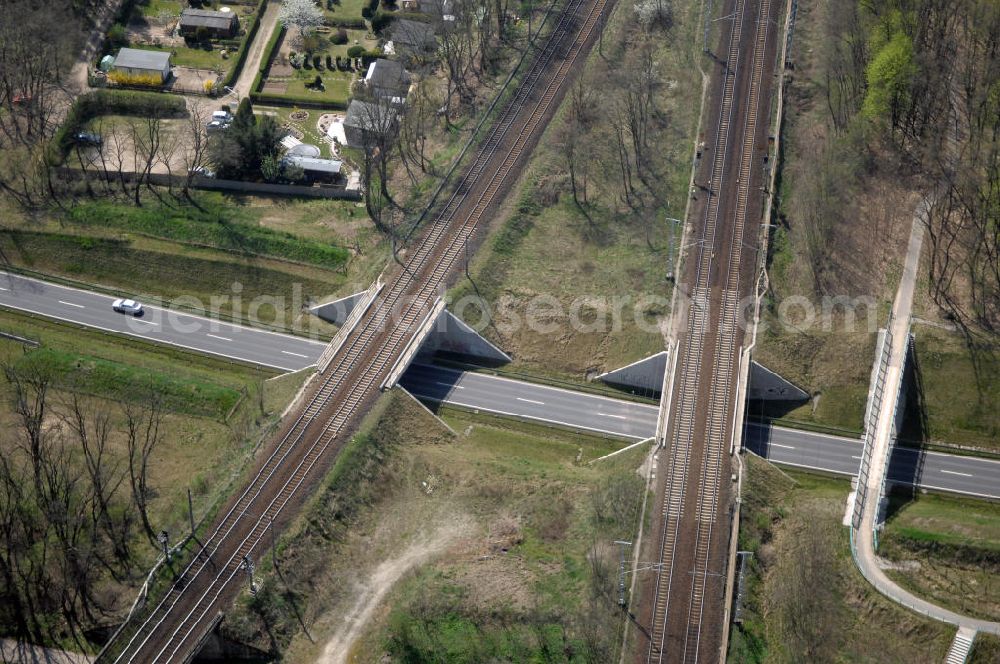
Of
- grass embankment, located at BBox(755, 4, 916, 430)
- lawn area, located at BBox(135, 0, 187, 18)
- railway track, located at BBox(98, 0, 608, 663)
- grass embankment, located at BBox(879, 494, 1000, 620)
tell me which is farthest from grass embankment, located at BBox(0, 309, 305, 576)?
grass embankment, located at BBox(879, 494, 1000, 620)

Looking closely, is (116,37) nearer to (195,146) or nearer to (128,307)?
(195,146)

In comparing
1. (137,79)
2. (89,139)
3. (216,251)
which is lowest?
(216,251)

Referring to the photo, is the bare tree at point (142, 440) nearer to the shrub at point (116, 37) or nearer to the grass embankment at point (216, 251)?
the grass embankment at point (216, 251)

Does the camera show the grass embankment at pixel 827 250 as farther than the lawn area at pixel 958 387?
Yes

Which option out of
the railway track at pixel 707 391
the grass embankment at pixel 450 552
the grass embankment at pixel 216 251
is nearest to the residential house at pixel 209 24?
the grass embankment at pixel 216 251

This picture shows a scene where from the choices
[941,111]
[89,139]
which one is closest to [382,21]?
[89,139]

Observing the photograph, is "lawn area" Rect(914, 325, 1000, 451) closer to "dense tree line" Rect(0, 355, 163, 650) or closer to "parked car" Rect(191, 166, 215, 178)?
"dense tree line" Rect(0, 355, 163, 650)

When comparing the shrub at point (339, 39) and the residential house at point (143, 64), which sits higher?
the shrub at point (339, 39)
